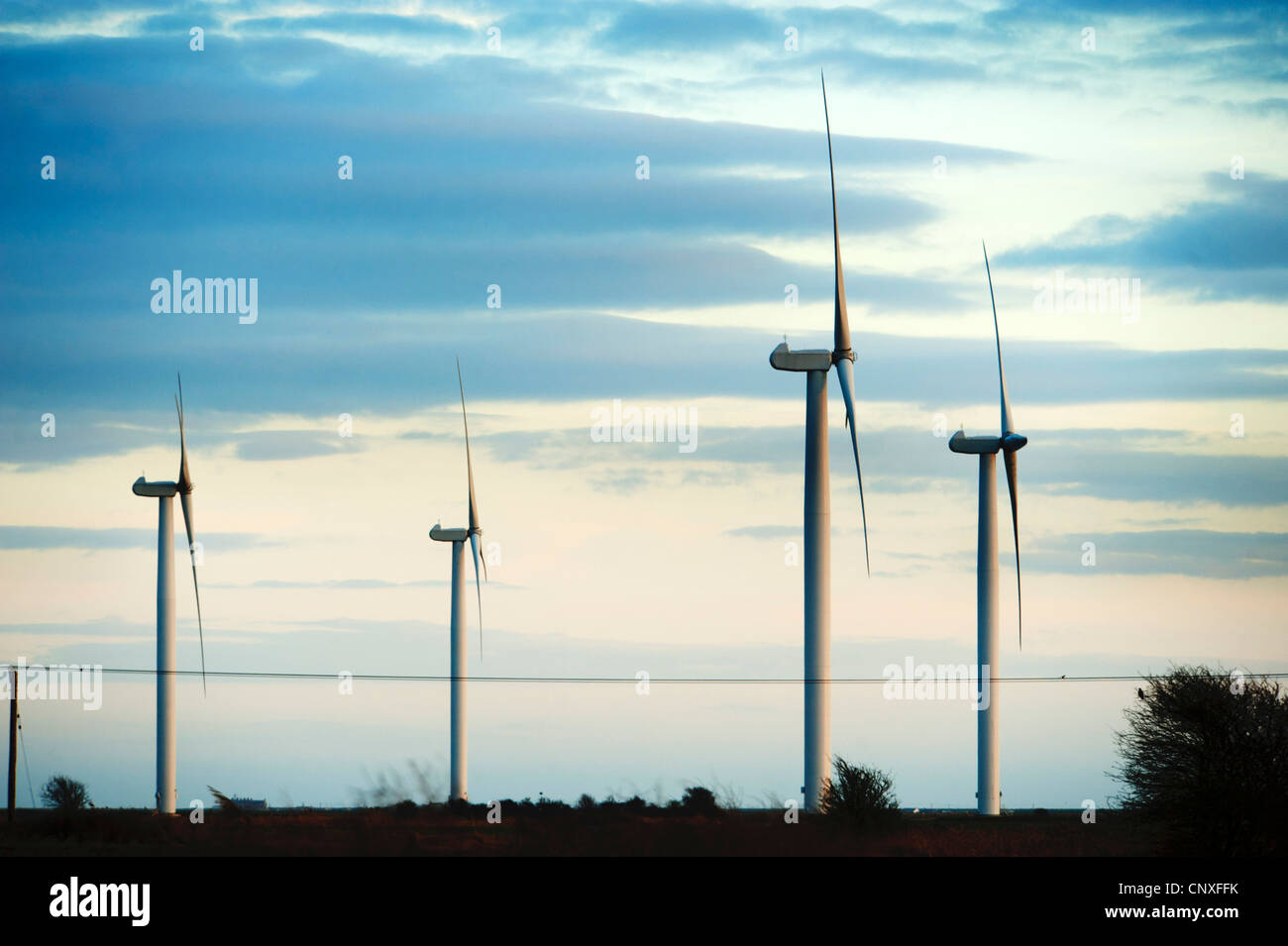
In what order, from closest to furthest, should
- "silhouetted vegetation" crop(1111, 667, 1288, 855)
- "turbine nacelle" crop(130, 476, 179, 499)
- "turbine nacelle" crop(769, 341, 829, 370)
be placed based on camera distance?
"silhouetted vegetation" crop(1111, 667, 1288, 855) → "turbine nacelle" crop(769, 341, 829, 370) → "turbine nacelle" crop(130, 476, 179, 499)

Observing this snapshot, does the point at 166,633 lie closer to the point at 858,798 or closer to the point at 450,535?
the point at 450,535

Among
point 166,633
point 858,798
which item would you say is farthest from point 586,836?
point 166,633

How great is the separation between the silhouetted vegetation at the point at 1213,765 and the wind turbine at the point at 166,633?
161 feet

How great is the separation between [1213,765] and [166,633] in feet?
174

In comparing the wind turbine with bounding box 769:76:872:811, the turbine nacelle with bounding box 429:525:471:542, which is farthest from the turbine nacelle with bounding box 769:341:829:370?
the turbine nacelle with bounding box 429:525:471:542

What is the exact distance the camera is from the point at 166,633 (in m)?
82.9

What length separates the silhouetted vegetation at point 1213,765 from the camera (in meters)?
50.2

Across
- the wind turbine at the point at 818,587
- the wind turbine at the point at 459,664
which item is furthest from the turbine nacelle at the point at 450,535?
the wind turbine at the point at 818,587

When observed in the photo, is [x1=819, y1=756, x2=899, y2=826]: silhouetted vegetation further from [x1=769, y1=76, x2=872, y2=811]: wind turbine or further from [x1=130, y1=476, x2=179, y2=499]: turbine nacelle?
[x1=130, y1=476, x2=179, y2=499]: turbine nacelle

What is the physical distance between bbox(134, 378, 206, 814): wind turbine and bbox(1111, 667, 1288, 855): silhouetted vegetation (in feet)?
161

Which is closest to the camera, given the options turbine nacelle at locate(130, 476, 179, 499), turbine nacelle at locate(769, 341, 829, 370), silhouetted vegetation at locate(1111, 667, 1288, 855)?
silhouetted vegetation at locate(1111, 667, 1288, 855)

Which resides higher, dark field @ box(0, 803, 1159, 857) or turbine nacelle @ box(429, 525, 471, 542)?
turbine nacelle @ box(429, 525, 471, 542)

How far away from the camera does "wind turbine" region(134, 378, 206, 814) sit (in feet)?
270
